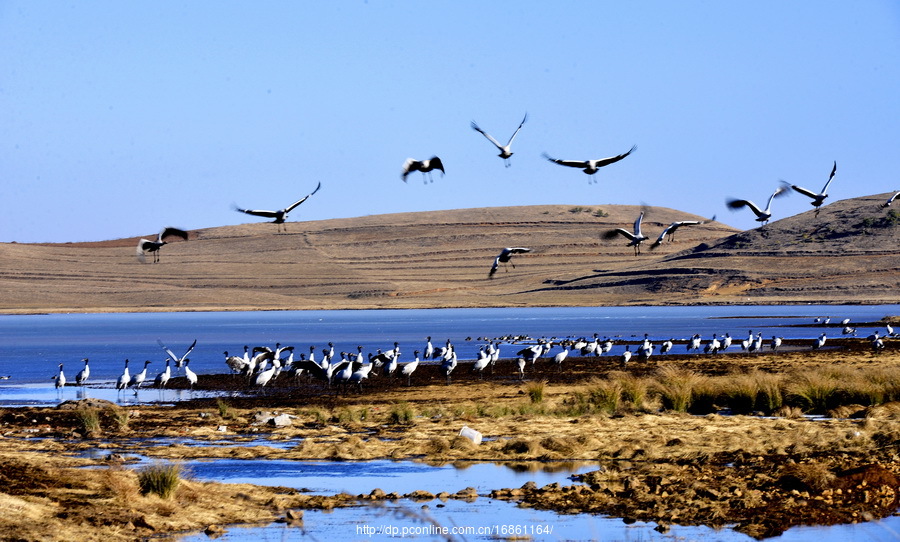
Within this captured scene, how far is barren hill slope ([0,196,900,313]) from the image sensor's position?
122000 millimetres

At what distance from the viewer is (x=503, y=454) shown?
19016 mm

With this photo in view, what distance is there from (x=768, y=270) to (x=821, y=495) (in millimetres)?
112415

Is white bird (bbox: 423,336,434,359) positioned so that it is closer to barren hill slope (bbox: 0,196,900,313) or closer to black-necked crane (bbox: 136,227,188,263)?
black-necked crane (bbox: 136,227,188,263)

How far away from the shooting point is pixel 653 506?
47.1ft

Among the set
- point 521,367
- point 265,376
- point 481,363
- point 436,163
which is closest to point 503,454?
point 436,163

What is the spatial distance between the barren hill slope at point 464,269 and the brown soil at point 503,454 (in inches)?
3769

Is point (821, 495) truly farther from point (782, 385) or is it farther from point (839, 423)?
point (782, 385)

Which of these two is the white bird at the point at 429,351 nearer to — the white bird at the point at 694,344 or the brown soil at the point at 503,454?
the white bird at the point at 694,344

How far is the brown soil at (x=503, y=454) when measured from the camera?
13945mm

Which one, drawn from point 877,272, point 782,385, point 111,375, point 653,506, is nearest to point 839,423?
point 782,385

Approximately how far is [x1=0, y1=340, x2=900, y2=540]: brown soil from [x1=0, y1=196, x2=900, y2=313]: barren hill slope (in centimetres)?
9574

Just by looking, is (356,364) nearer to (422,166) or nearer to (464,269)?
(422,166)

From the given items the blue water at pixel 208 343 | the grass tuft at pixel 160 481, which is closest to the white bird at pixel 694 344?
the blue water at pixel 208 343

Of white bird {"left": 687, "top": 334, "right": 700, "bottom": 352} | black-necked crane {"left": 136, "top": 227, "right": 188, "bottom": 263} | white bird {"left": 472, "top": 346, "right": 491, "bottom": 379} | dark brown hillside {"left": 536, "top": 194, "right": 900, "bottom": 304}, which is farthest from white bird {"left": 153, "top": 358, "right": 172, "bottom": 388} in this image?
dark brown hillside {"left": 536, "top": 194, "right": 900, "bottom": 304}
